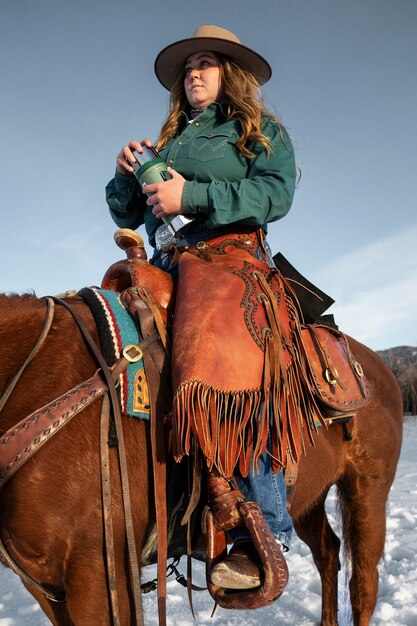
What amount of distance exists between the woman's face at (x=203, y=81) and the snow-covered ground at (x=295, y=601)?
3235 millimetres

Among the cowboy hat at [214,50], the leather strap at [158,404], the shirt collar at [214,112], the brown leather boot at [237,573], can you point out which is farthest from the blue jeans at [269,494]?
the cowboy hat at [214,50]

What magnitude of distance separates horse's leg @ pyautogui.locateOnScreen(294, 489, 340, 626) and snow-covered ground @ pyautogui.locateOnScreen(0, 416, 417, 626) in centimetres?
14

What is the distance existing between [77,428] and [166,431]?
13.3 inches

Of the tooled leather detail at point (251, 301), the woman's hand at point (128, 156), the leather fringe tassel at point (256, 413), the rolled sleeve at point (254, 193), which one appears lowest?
the leather fringe tassel at point (256, 413)

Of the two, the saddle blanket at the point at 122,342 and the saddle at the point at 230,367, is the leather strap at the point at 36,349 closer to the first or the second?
the saddle blanket at the point at 122,342

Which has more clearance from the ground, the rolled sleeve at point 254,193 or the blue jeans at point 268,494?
the rolled sleeve at point 254,193

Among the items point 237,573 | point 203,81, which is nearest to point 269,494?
point 237,573

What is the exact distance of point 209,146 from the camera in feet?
7.72

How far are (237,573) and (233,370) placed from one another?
690mm

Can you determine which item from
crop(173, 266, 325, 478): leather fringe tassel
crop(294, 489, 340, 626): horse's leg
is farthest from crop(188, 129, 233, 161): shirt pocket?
crop(294, 489, 340, 626): horse's leg

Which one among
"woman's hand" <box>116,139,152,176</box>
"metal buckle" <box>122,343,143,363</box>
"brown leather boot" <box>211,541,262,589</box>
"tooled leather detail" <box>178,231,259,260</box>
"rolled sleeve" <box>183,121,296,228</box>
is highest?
"woman's hand" <box>116,139,152,176</box>

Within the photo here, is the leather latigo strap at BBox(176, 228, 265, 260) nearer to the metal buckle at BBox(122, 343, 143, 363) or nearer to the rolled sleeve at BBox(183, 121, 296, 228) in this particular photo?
the rolled sleeve at BBox(183, 121, 296, 228)

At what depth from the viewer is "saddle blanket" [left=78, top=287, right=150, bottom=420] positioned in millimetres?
1705

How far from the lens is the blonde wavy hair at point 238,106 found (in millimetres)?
2305
